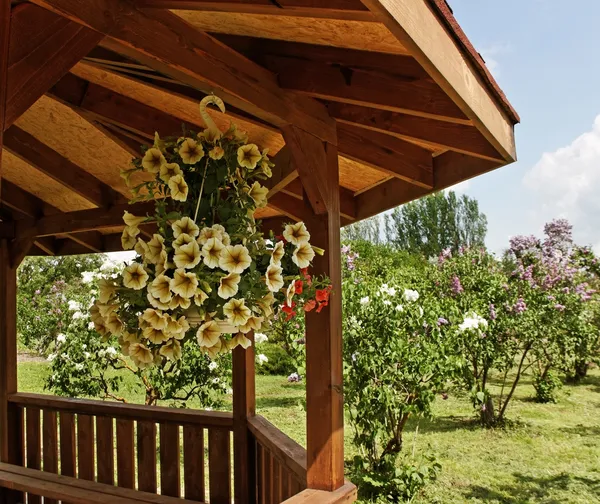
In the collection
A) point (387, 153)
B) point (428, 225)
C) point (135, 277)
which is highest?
point (428, 225)

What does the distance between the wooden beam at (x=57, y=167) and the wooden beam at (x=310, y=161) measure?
1609 millimetres

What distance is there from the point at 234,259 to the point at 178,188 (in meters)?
0.25

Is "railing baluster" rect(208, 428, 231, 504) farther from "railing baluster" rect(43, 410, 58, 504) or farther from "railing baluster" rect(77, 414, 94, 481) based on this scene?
"railing baluster" rect(43, 410, 58, 504)

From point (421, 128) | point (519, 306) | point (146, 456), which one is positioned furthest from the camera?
point (519, 306)

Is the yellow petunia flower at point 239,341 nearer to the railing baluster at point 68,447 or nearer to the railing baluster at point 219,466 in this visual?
the railing baluster at point 219,466

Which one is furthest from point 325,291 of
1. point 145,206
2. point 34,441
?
point 34,441

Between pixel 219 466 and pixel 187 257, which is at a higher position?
pixel 187 257

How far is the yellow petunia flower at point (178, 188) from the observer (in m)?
1.51

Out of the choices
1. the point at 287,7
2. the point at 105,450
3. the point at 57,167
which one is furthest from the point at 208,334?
the point at 105,450

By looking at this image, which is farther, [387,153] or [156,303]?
[387,153]

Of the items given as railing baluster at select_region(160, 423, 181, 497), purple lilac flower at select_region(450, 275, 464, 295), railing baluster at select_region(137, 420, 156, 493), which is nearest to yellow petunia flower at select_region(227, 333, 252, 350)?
railing baluster at select_region(160, 423, 181, 497)

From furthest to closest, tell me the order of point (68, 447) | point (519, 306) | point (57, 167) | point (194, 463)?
point (519, 306)
point (68, 447)
point (194, 463)
point (57, 167)

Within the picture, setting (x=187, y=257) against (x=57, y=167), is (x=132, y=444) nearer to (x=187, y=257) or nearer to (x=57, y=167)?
(x=57, y=167)

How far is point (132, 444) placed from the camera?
342 centimetres
